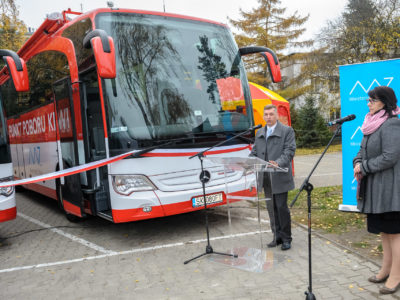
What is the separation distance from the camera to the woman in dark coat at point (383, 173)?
3529mm

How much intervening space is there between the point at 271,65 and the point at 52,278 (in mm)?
4654

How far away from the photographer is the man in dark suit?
4.85 meters

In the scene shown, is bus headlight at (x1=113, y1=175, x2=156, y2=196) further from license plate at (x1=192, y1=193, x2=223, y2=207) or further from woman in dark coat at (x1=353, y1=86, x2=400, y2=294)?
woman in dark coat at (x1=353, y1=86, x2=400, y2=294)

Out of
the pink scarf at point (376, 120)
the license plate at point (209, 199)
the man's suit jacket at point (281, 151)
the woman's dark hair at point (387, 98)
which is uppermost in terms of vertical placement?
the woman's dark hair at point (387, 98)

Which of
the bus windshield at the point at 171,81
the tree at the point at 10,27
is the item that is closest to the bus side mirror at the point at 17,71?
the bus windshield at the point at 171,81

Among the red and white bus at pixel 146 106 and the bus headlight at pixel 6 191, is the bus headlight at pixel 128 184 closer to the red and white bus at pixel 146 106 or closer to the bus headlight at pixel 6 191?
the red and white bus at pixel 146 106

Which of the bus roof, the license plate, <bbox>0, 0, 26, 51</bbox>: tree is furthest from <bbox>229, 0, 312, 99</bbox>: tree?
the license plate

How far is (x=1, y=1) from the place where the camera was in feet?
31.2

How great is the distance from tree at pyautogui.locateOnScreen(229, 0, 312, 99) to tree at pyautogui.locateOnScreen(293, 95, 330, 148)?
348 cm

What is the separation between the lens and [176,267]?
4695 millimetres

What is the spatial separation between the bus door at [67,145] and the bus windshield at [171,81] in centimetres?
122

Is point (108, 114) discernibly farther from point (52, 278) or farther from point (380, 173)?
point (380, 173)

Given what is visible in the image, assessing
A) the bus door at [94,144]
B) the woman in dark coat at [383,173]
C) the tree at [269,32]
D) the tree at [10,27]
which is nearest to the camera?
the woman in dark coat at [383,173]

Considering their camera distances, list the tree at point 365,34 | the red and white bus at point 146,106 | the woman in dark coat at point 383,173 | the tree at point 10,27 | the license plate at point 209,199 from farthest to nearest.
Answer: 1. the tree at point 365,34
2. the tree at point 10,27
3. the license plate at point 209,199
4. the red and white bus at point 146,106
5. the woman in dark coat at point 383,173
